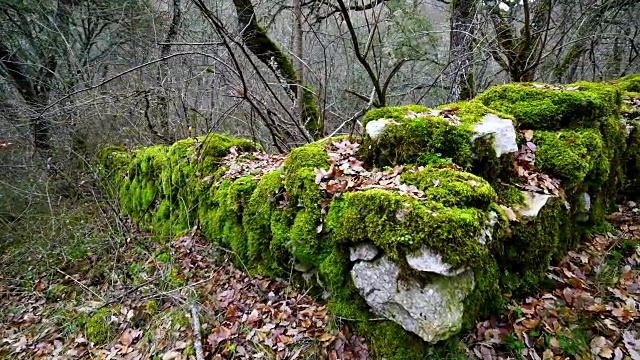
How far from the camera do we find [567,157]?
10.5ft

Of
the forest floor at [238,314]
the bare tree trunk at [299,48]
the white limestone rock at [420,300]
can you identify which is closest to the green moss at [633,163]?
the forest floor at [238,314]

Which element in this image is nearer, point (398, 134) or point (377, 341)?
point (377, 341)

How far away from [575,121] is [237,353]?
3.91 meters

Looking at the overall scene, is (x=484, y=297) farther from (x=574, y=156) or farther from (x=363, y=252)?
(x=574, y=156)

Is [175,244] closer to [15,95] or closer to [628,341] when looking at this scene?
[628,341]

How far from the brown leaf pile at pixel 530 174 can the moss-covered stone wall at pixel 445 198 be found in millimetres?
13

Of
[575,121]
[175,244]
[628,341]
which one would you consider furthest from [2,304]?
[575,121]

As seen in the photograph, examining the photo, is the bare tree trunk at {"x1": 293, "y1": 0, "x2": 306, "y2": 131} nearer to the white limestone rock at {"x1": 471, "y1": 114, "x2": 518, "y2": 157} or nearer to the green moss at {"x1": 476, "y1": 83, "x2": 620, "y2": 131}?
the green moss at {"x1": 476, "y1": 83, "x2": 620, "y2": 131}

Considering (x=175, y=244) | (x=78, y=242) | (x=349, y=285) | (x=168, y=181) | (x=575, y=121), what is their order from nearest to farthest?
(x=349, y=285) → (x=575, y=121) → (x=175, y=244) → (x=168, y=181) → (x=78, y=242)

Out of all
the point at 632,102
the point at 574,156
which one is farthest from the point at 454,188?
the point at 632,102

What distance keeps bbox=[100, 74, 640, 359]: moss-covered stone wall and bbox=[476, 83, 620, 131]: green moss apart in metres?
0.01

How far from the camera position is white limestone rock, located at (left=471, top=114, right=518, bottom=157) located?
3045mm

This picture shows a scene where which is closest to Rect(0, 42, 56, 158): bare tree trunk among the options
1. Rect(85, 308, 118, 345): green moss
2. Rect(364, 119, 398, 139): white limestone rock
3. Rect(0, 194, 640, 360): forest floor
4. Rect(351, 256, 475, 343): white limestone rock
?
Rect(0, 194, 640, 360): forest floor

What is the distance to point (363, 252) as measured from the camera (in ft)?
8.30
